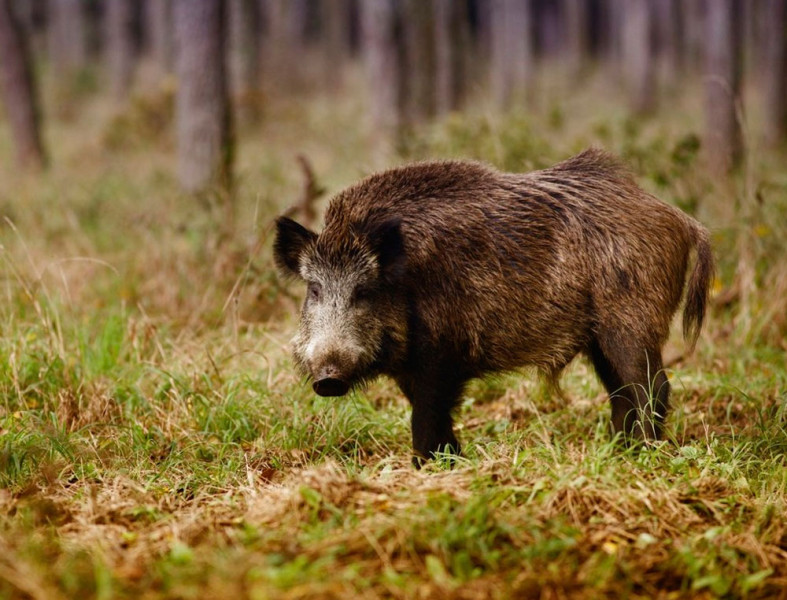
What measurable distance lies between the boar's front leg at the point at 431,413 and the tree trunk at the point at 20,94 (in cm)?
1018

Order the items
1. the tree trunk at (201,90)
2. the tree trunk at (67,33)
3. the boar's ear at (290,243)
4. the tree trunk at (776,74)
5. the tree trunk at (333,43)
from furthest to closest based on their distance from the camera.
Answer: the tree trunk at (67,33), the tree trunk at (333,43), the tree trunk at (776,74), the tree trunk at (201,90), the boar's ear at (290,243)

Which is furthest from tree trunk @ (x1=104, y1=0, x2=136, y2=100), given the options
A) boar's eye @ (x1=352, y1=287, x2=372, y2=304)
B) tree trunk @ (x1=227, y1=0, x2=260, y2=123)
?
boar's eye @ (x1=352, y1=287, x2=372, y2=304)

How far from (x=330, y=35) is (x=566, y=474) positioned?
26.1 metres

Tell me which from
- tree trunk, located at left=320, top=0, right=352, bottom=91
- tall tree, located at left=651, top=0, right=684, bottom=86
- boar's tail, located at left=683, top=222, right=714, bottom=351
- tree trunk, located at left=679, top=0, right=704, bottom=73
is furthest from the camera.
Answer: tall tree, located at left=651, top=0, right=684, bottom=86

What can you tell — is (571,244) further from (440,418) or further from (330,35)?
(330,35)

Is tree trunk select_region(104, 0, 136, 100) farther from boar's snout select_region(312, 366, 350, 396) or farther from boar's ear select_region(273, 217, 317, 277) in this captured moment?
boar's snout select_region(312, 366, 350, 396)

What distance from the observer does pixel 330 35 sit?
90.7 ft

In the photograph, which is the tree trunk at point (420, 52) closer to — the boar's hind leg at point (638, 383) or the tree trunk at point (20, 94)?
the tree trunk at point (20, 94)

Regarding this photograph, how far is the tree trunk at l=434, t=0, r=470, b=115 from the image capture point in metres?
14.7

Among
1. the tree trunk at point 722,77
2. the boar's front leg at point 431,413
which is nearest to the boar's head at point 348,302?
the boar's front leg at point 431,413

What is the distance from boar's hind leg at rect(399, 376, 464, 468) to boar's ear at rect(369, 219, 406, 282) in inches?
19.7

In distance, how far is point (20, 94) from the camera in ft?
40.8

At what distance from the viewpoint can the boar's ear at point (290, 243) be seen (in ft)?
12.9

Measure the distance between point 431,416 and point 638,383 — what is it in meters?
0.95
